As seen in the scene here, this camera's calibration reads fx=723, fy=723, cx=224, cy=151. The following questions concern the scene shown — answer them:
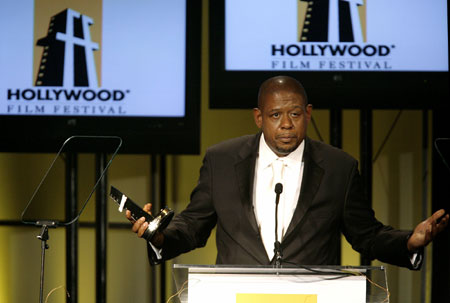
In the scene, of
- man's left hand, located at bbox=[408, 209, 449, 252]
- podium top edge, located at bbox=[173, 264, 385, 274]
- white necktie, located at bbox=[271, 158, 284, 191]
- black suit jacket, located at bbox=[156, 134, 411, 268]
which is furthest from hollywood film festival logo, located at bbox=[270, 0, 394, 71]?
podium top edge, located at bbox=[173, 264, 385, 274]

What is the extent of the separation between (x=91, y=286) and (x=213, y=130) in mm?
1275

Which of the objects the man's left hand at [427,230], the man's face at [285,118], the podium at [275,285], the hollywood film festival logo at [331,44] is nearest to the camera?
the podium at [275,285]

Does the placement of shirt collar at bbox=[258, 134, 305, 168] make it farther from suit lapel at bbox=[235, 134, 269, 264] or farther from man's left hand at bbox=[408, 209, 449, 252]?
man's left hand at bbox=[408, 209, 449, 252]

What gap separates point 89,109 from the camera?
12.1ft

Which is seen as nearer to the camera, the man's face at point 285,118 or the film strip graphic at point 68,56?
the man's face at point 285,118

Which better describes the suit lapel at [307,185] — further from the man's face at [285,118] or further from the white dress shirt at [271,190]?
the man's face at [285,118]

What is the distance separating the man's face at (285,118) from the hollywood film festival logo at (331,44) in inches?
45.4

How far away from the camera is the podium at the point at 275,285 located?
1.73m

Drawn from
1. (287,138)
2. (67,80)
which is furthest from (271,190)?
(67,80)

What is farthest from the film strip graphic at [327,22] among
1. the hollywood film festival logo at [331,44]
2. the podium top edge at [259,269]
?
the podium top edge at [259,269]

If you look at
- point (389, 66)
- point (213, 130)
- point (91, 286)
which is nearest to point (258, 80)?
point (389, 66)

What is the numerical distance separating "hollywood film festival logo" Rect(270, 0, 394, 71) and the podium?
1950mm

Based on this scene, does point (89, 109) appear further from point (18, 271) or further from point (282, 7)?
point (18, 271)

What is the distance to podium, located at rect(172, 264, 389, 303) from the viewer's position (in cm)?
173
